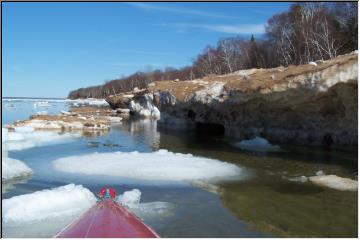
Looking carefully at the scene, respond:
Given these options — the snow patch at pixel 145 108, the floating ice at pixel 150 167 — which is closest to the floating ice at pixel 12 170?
the floating ice at pixel 150 167

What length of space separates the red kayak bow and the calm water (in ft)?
3.92

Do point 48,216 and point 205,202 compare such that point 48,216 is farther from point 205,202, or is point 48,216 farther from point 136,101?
point 136,101

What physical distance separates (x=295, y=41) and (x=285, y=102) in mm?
31860

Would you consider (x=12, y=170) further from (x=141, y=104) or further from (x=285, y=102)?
(x=141, y=104)

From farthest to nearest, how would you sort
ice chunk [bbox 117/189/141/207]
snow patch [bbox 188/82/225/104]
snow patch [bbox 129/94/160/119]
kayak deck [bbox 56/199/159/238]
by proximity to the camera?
snow patch [bbox 129/94/160/119]
snow patch [bbox 188/82/225/104]
ice chunk [bbox 117/189/141/207]
kayak deck [bbox 56/199/159/238]

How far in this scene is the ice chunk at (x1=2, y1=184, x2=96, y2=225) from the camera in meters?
9.80

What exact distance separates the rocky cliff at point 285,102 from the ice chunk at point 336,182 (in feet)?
17.5

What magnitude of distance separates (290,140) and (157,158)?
11.6m

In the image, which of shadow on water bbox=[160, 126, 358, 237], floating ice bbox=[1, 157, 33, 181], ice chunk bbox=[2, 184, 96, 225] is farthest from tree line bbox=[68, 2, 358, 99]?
ice chunk bbox=[2, 184, 96, 225]

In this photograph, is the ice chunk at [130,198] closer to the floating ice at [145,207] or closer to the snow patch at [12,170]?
the floating ice at [145,207]

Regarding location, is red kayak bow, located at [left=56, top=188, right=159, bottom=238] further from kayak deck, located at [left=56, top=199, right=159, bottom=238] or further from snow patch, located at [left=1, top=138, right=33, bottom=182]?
snow patch, located at [left=1, top=138, right=33, bottom=182]

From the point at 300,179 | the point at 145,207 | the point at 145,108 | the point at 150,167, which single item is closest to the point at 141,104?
the point at 145,108

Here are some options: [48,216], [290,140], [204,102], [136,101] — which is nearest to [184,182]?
[48,216]

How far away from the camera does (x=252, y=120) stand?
97.1ft
